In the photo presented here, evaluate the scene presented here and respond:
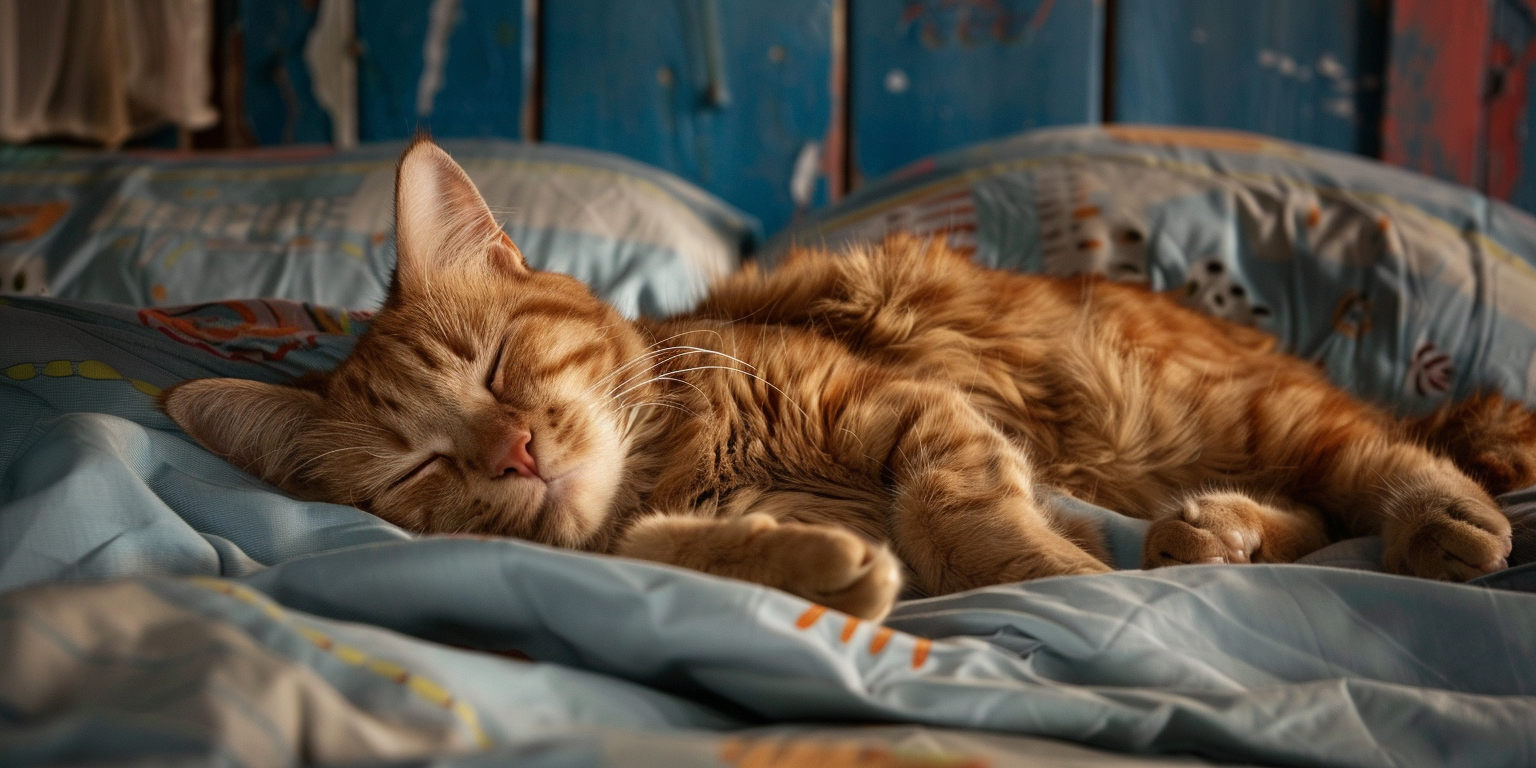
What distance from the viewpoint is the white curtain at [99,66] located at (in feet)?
10.3

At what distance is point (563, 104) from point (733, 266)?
936 millimetres

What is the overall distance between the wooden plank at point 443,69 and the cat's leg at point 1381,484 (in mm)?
2518

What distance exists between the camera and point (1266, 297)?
2.25 m

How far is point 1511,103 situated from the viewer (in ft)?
10.1

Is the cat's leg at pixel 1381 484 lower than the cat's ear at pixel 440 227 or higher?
lower

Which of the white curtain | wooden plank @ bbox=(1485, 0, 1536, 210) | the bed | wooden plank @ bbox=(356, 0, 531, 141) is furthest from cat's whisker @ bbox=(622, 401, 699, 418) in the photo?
wooden plank @ bbox=(1485, 0, 1536, 210)

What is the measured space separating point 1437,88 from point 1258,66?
549 mm

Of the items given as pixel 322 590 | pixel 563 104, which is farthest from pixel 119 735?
pixel 563 104

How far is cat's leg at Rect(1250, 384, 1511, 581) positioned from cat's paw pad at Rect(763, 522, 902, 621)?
29.0 inches

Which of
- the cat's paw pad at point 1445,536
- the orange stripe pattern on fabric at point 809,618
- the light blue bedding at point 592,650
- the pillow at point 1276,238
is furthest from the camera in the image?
the pillow at point 1276,238

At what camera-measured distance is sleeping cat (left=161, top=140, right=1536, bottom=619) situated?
1.28m

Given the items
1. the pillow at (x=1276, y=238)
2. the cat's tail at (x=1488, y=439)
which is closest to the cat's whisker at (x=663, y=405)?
the pillow at (x=1276, y=238)

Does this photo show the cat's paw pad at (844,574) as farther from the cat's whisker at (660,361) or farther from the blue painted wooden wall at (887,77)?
the blue painted wooden wall at (887,77)

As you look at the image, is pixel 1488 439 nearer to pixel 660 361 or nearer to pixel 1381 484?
pixel 1381 484
